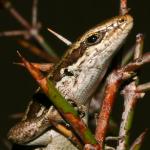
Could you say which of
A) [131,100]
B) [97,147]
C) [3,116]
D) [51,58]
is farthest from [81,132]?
[3,116]

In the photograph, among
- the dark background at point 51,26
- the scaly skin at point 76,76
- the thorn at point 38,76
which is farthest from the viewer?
the dark background at point 51,26

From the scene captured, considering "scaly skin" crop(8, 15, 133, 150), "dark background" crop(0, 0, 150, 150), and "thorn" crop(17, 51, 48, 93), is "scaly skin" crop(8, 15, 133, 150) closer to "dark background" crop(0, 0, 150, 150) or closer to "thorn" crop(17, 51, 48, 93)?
"thorn" crop(17, 51, 48, 93)

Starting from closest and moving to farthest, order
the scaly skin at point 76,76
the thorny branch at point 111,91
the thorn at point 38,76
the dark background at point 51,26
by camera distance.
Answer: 1. the thorn at point 38,76
2. the thorny branch at point 111,91
3. the scaly skin at point 76,76
4. the dark background at point 51,26

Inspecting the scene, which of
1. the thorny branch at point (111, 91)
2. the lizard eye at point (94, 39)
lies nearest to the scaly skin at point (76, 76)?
the lizard eye at point (94, 39)

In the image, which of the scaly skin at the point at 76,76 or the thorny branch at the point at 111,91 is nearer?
the thorny branch at the point at 111,91

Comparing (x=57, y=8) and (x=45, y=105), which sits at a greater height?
(x=57, y=8)

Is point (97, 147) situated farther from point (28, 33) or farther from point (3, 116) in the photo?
point (3, 116)

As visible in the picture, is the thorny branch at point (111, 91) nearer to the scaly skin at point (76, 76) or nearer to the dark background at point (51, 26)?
the scaly skin at point (76, 76)
